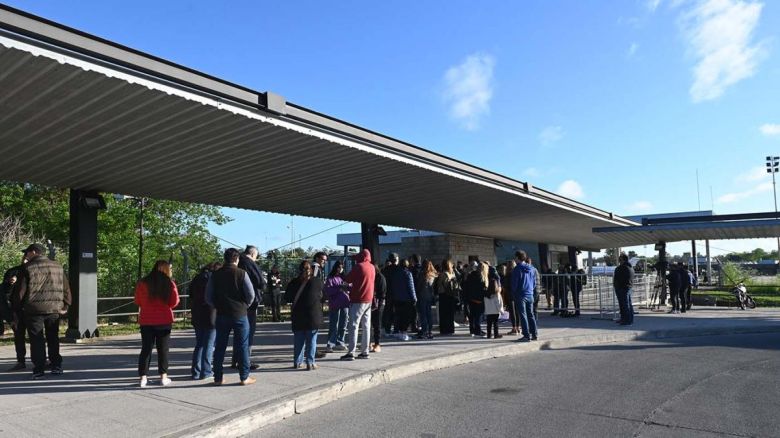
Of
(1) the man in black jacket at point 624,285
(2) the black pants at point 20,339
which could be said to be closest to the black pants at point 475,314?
(1) the man in black jacket at point 624,285

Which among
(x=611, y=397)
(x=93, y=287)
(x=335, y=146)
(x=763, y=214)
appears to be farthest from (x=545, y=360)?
(x=763, y=214)

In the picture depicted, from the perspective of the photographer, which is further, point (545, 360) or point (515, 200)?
point (515, 200)

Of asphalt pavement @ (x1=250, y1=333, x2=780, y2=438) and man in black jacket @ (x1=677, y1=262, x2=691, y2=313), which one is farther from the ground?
man in black jacket @ (x1=677, y1=262, x2=691, y2=313)

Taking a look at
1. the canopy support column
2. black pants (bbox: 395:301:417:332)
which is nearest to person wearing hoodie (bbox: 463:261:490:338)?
black pants (bbox: 395:301:417:332)

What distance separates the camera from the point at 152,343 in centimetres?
690

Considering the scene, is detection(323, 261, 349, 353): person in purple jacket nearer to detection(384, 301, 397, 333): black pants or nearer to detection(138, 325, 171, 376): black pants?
detection(384, 301, 397, 333): black pants

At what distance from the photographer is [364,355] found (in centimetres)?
884

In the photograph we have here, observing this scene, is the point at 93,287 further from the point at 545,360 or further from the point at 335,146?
the point at 545,360

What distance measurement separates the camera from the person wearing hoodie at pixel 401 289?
1053cm

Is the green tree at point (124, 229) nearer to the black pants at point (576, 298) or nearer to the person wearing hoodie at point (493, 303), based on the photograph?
the person wearing hoodie at point (493, 303)

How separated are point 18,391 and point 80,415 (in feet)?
5.72

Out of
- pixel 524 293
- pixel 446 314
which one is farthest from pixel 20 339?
pixel 524 293

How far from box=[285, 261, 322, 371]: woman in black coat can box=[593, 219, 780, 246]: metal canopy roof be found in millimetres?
14043

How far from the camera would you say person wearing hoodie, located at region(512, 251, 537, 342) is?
10.8 metres
